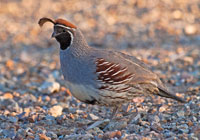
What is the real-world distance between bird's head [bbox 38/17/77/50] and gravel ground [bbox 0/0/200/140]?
96 cm

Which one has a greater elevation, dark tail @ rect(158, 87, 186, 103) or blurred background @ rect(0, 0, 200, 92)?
blurred background @ rect(0, 0, 200, 92)

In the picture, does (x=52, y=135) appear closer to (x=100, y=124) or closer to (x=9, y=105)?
(x=100, y=124)

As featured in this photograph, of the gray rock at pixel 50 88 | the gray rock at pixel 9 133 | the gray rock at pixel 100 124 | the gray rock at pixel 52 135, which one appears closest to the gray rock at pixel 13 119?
the gray rock at pixel 9 133

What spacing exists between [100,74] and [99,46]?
200 inches

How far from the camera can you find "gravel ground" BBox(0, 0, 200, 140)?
189 inches

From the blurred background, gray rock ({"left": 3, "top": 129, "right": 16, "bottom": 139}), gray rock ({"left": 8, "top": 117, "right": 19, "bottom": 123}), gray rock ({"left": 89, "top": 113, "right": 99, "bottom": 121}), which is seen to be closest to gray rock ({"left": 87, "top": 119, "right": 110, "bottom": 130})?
gray rock ({"left": 89, "top": 113, "right": 99, "bottom": 121})

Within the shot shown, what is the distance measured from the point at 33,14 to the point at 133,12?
335 cm

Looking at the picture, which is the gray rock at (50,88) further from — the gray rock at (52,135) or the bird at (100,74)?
the gray rock at (52,135)

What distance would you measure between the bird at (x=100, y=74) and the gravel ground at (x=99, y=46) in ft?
0.99

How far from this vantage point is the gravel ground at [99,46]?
189 inches

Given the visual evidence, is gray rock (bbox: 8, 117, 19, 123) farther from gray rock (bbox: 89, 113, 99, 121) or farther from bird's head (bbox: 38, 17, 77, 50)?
bird's head (bbox: 38, 17, 77, 50)

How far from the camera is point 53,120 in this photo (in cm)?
534

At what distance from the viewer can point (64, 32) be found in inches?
207

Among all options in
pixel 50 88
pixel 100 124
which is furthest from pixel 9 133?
pixel 50 88
